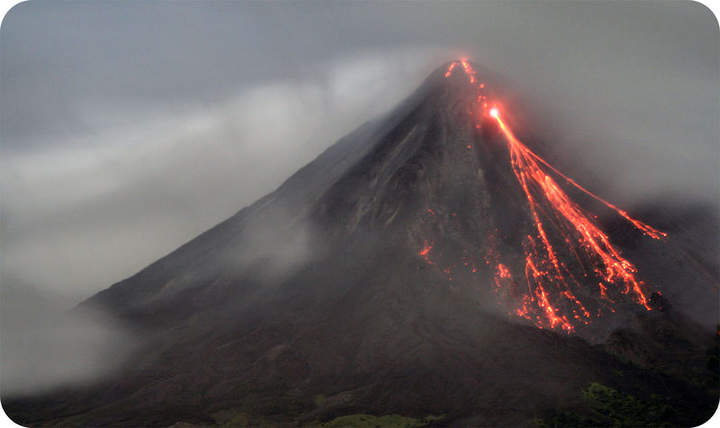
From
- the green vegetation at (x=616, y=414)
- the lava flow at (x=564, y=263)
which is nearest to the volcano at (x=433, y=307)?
the lava flow at (x=564, y=263)

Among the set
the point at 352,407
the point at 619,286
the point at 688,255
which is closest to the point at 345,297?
the point at 352,407

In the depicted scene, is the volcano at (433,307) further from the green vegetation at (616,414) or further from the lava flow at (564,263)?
the green vegetation at (616,414)

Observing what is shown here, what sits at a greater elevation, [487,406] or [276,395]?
[276,395]

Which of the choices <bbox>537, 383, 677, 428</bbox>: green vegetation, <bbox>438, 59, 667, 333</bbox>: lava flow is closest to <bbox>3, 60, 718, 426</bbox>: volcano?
<bbox>438, 59, 667, 333</bbox>: lava flow

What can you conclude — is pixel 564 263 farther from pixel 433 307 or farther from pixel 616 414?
pixel 616 414

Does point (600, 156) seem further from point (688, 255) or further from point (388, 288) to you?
point (388, 288)

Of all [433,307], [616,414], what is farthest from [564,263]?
[616,414]
